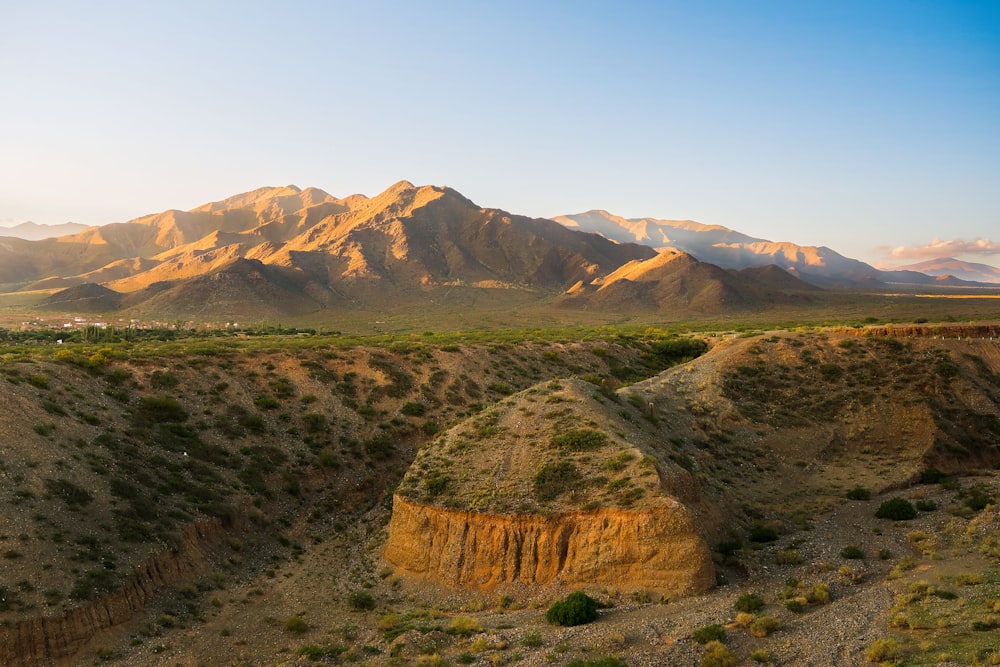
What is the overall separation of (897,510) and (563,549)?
53.6ft

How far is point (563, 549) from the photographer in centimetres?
2523

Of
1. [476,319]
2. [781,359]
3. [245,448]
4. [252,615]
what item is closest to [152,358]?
[245,448]

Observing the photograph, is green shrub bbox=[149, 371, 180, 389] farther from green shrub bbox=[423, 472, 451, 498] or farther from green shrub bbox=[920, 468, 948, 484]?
green shrub bbox=[920, 468, 948, 484]

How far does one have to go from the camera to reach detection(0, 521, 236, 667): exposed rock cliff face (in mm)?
20266

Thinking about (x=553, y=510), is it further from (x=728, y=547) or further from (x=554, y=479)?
(x=728, y=547)

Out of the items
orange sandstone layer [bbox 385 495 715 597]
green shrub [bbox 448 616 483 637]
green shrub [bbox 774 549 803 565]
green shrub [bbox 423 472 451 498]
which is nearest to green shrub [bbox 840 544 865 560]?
green shrub [bbox 774 549 803 565]

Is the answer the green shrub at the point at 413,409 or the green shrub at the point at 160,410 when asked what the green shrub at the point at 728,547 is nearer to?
the green shrub at the point at 413,409

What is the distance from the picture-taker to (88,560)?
24.0 meters

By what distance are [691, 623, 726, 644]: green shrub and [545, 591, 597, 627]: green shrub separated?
140 inches

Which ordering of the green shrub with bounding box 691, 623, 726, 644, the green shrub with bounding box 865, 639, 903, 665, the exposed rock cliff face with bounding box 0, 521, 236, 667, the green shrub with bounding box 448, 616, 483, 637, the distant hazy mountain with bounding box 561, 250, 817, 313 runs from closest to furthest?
the green shrub with bounding box 865, 639, 903, 665, the green shrub with bounding box 691, 623, 726, 644, the exposed rock cliff face with bounding box 0, 521, 236, 667, the green shrub with bounding box 448, 616, 483, 637, the distant hazy mountain with bounding box 561, 250, 817, 313

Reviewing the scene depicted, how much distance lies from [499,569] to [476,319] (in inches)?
4063

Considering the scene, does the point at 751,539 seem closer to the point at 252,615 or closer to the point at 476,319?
the point at 252,615

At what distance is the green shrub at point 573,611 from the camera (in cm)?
2142

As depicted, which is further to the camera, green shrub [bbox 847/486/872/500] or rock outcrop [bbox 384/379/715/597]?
green shrub [bbox 847/486/872/500]
